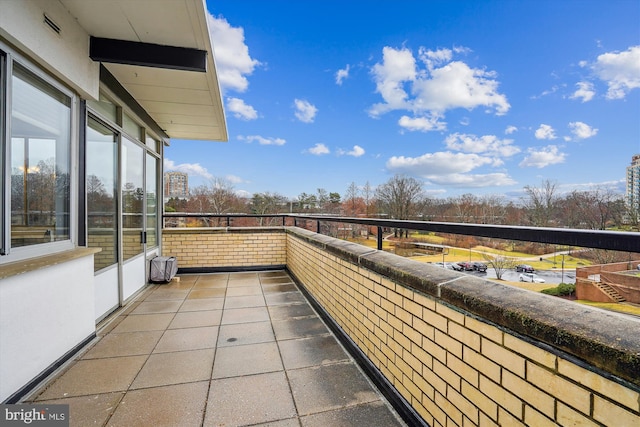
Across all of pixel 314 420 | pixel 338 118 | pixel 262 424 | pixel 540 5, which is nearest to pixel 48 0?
pixel 262 424

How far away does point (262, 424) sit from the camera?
1630 mm

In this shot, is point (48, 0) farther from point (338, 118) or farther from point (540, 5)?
point (338, 118)

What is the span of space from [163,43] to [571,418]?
12.2ft

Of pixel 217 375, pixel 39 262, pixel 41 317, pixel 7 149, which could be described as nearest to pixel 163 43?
pixel 7 149

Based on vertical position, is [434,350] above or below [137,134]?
below

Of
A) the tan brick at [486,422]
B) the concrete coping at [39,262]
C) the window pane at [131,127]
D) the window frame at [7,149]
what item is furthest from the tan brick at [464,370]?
the window pane at [131,127]

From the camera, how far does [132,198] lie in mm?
4125

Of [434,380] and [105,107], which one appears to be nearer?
[434,380]

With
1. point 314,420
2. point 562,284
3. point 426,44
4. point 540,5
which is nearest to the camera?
point 562,284

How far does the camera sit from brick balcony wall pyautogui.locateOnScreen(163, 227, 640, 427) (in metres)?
0.75

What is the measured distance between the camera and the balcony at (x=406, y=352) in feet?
2.65

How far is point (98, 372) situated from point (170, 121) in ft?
12.7

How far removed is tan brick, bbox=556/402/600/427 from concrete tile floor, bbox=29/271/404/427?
1.01 metres

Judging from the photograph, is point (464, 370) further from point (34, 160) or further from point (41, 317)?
point (34, 160)
